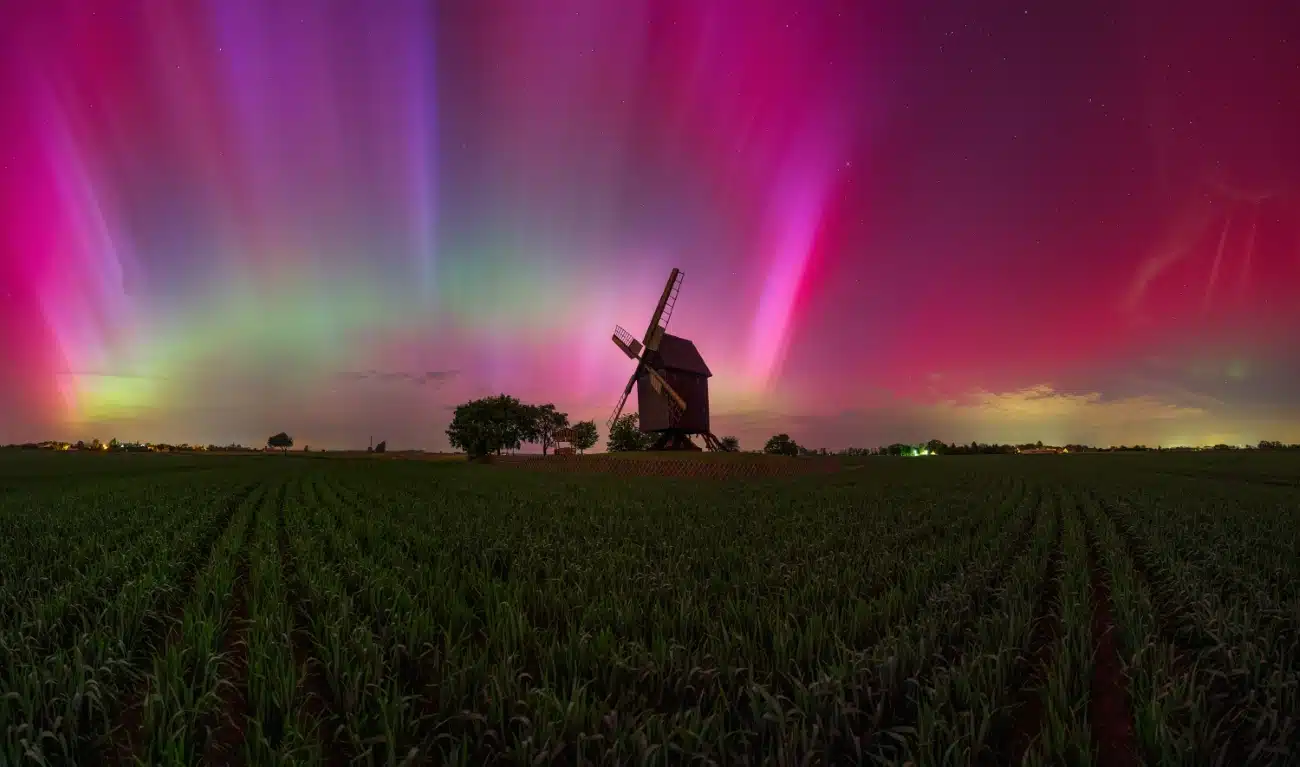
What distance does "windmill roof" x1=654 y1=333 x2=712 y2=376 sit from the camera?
54797 millimetres

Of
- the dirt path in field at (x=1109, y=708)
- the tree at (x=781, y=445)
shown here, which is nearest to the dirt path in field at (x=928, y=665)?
the dirt path in field at (x=1109, y=708)

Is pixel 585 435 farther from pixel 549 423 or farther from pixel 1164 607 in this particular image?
pixel 1164 607

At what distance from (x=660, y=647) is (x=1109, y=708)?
15.3ft

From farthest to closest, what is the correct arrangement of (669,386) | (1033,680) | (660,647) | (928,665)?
(669,386) → (1033,680) → (928,665) → (660,647)

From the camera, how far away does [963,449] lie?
120m

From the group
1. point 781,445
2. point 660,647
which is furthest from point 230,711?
point 781,445

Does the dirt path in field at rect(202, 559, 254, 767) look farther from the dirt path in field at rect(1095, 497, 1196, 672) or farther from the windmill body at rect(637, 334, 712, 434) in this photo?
the windmill body at rect(637, 334, 712, 434)

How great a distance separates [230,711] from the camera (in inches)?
226

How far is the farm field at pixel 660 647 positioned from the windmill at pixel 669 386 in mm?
37602

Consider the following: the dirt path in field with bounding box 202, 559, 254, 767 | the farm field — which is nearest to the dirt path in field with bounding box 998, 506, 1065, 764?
the farm field

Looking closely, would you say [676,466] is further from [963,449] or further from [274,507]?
[963,449]

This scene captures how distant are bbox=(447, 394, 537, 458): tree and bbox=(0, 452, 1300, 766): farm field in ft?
269

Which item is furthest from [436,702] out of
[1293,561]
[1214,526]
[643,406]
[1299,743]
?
[643,406]

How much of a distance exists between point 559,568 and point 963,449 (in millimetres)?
131024
